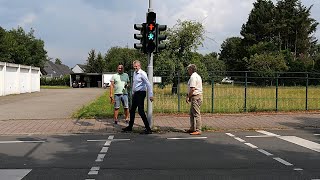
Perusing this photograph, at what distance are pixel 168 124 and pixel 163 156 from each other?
17.1ft

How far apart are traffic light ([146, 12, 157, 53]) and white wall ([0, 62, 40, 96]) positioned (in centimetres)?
2575

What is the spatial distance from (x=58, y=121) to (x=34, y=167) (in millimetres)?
7295

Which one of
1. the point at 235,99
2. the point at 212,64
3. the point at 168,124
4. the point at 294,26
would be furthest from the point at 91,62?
the point at 168,124

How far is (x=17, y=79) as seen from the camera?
39.5 meters

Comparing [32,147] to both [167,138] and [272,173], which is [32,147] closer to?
[167,138]

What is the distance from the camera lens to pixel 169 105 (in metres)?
16.3

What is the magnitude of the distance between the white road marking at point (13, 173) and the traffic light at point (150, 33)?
5.88 meters

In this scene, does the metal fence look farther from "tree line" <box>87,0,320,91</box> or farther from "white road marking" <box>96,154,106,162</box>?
"tree line" <box>87,0,320,91</box>

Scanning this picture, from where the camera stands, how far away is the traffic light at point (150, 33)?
38.9ft

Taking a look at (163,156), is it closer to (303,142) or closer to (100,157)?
(100,157)

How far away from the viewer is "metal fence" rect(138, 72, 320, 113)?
16.4 metres

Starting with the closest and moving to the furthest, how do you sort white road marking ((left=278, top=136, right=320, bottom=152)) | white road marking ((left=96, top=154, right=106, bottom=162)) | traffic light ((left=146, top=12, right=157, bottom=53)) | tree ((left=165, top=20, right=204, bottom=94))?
white road marking ((left=96, top=154, right=106, bottom=162))
white road marking ((left=278, top=136, right=320, bottom=152))
traffic light ((left=146, top=12, right=157, bottom=53))
tree ((left=165, top=20, right=204, bottom=94))

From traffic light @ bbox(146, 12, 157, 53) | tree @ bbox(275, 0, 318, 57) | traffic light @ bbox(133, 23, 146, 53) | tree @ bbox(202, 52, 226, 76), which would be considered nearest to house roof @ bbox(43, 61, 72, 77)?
tree @ bbox(202, 52, 226, 76)

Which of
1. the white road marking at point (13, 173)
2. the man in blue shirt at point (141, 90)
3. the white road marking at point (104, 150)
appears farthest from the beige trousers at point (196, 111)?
the white road marking at point (13, 173)
